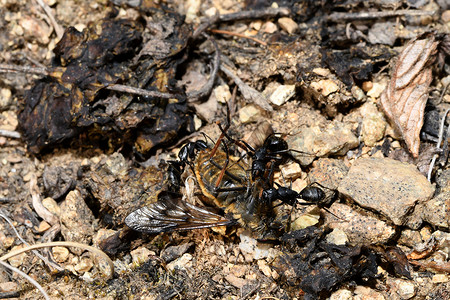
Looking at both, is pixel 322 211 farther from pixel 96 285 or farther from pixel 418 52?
pixel 96 285

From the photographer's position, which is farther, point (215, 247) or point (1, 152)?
point (1, 152)

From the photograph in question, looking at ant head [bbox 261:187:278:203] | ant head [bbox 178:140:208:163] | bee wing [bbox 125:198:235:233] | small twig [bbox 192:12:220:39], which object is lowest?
bee wing [bbox 125:198:235:233]

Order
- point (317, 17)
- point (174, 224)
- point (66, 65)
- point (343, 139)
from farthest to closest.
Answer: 1. point (317, 17)
2. point (66, 65)
3. point (343, 139)
4. point (174, 224)

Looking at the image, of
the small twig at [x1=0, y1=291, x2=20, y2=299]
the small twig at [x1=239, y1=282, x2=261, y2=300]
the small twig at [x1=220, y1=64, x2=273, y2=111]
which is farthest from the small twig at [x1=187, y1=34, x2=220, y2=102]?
the small twig at [x1=0, y1=291, x2=20, y2=299]

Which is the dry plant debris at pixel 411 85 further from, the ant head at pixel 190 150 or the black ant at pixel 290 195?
the ant head at pixel 190 150

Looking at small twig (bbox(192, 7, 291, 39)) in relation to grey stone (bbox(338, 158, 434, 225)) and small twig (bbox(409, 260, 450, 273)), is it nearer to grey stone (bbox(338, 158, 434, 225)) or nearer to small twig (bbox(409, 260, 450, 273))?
grey stone (bbox(338, 158, 434, 225))

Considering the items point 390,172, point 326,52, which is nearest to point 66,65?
point 326,52
